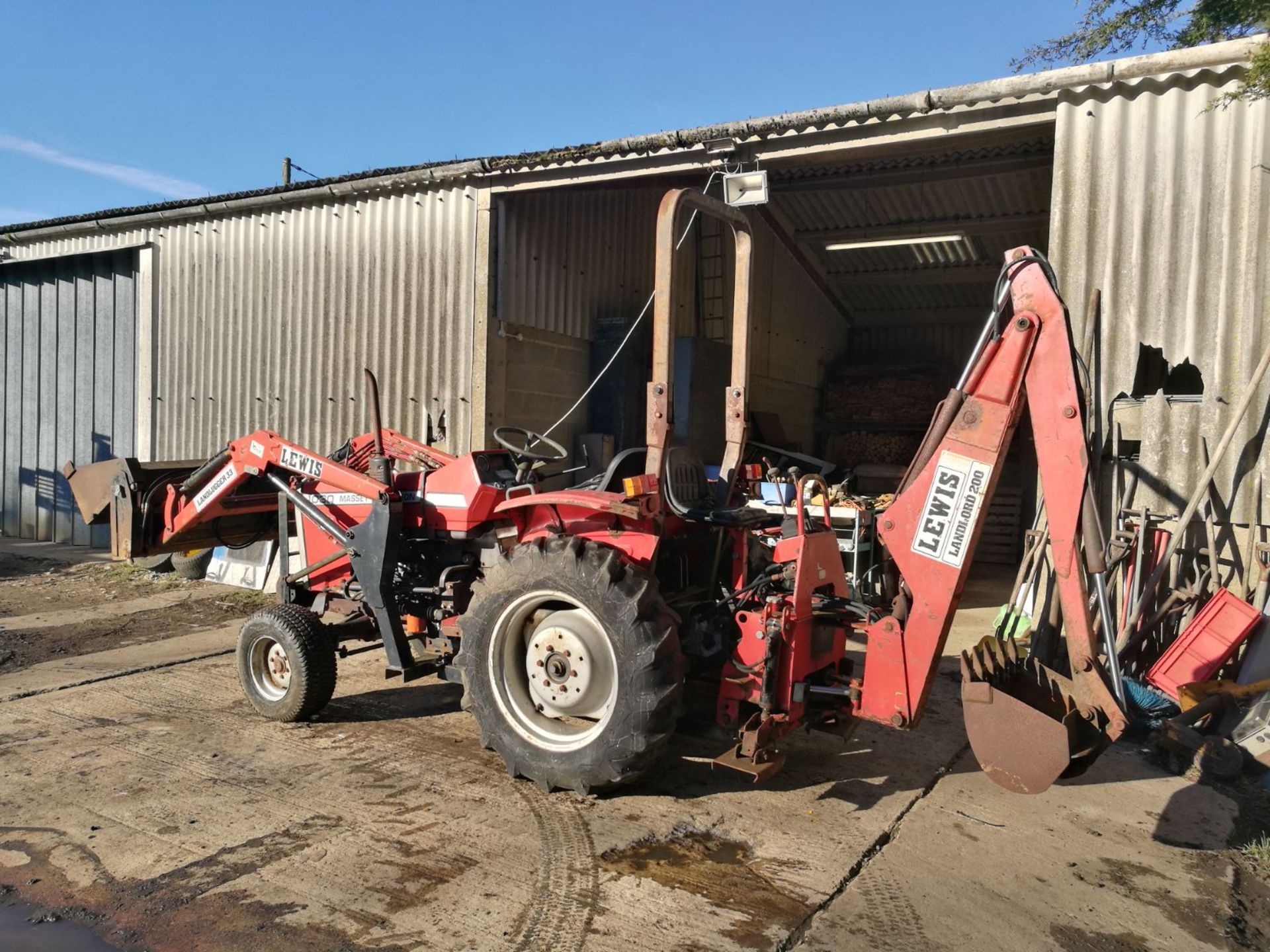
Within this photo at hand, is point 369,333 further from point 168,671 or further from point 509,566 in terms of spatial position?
point 509,566

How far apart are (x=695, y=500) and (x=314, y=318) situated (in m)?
7.55

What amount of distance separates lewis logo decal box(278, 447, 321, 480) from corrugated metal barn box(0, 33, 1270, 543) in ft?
13.4

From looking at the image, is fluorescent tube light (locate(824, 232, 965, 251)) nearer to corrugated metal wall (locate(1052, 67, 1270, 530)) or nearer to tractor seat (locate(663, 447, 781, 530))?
corrugated metal wall (locate(1052, 67, 1270, 530))

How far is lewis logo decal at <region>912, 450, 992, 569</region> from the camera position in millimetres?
3697

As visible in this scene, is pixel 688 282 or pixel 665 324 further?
pixel 688 282

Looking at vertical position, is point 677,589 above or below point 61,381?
below

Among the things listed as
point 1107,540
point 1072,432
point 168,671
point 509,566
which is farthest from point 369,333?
point 1072,432

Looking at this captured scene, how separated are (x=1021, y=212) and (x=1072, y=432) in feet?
33.7

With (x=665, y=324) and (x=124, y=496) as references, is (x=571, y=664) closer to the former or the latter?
(x=665, y=324)

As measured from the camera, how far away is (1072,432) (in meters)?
3.54

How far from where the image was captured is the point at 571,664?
4.21 metres

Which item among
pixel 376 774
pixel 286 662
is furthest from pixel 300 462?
pixel 376 774

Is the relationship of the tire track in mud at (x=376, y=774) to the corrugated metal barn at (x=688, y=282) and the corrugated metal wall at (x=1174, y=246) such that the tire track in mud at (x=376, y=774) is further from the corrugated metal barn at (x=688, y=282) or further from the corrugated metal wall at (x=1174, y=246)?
the corrugated metal wall at (x=1174, y=246)

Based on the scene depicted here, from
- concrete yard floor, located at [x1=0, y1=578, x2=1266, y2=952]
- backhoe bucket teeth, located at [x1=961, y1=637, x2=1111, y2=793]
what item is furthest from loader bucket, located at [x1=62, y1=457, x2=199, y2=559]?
backhoe bucket teeth, located at [x1=961, y1=637, x2=1111, y2=793]
